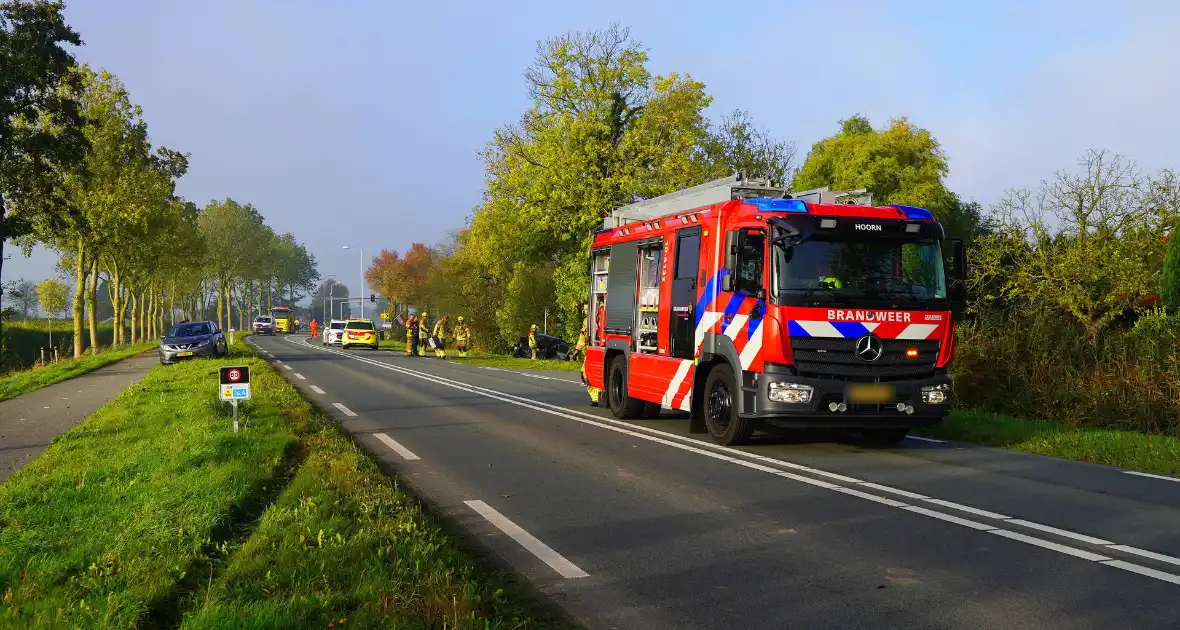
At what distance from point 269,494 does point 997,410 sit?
10980 millimetres

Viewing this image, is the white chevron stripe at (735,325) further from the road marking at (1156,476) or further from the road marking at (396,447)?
the road marking at (1156,476)


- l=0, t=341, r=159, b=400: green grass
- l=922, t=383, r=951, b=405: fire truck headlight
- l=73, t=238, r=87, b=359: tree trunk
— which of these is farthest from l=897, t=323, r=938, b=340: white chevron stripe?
l=73, t=238, r=87, b=359: tree trunk

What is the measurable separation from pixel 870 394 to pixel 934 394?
78 centimetres

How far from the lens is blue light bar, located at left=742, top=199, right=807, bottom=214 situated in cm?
1011

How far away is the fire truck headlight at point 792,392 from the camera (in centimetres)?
953

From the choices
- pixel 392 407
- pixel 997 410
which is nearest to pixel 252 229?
pixel 392 407

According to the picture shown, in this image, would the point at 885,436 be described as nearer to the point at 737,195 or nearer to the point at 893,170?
the point at 737,195

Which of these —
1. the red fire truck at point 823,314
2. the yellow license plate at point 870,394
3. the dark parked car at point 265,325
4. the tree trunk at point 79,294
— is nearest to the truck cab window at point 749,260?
the red fire truck at point 823,314

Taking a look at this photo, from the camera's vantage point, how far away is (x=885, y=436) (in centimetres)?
1110

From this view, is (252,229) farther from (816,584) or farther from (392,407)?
(816,584)

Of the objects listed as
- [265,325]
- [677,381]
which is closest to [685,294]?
[677,381]

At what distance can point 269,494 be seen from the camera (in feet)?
24.3

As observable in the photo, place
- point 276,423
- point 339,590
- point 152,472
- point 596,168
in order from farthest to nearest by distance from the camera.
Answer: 1. point 596,168
2. point 276,423
3. point 152,472
4. point 339,590

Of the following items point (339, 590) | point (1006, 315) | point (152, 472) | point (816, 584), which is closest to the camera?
point (339, 590)
